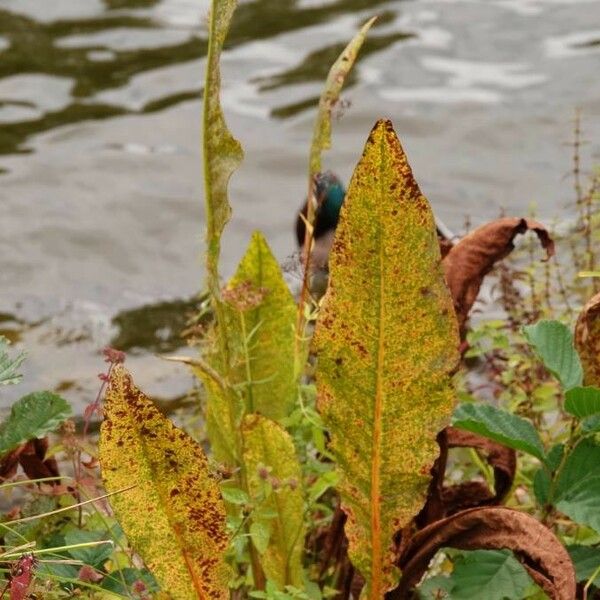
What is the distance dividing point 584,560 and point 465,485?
22 centimetres

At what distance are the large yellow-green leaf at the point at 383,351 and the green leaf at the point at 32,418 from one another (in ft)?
1.15

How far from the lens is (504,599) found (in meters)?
1.85

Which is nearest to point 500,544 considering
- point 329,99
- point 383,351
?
point 383,351

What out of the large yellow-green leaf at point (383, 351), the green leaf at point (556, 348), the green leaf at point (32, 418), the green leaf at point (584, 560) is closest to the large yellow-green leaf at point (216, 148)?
the large yellow-green leaf at point (383, 351)

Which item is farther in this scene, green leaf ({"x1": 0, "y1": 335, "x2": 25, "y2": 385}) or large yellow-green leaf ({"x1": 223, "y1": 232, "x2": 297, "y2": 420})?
large yellow-green leaf ({"x1": 223, "y1": 232, "x2": 297, "y2": 420})

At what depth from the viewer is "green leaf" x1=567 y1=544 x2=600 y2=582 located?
1.76 m

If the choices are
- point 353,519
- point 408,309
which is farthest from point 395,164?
point 353,519

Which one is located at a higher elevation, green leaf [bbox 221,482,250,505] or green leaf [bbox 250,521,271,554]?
green leaf [bbox 221,482,250,505]

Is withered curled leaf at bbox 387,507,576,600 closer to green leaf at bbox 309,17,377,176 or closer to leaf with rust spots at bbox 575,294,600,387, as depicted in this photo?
leaf with rust spots at bbox 575,294,600,387

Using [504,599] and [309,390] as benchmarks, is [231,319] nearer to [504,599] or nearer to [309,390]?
[309,390]

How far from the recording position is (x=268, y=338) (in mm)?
2221

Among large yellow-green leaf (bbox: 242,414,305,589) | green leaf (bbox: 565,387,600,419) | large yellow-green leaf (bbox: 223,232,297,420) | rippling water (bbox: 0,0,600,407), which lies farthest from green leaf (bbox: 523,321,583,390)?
rippling water (bbox: 0,0,600,407)

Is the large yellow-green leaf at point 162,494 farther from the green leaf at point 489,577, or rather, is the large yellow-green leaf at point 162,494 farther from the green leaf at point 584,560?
the green leaf at point 584,560

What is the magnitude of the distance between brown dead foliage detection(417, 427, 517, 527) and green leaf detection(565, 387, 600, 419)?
21cm
